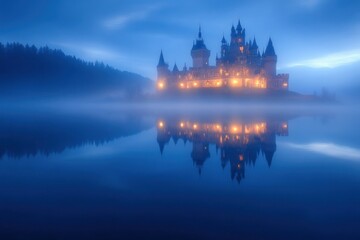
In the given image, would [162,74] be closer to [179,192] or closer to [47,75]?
[47,75]

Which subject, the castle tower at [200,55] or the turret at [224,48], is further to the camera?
the castle tower at [200,55]

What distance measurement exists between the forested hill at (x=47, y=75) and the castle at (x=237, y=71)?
20879 millimetres

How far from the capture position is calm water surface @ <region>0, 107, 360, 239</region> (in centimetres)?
700

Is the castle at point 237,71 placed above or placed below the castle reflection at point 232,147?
above

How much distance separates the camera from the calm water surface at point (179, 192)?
23.0 ft

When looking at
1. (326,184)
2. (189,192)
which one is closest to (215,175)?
(189,192)

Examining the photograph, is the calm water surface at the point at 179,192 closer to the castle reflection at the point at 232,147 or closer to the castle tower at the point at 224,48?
the castle reflection at the point at 232,147

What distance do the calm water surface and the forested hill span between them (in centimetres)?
9945

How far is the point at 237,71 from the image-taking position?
102062mm

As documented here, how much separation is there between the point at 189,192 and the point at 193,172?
2632mm

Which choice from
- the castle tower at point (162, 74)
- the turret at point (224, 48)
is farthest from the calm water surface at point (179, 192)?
the castle tower at point (162, 74)

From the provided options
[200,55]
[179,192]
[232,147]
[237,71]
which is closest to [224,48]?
[200,55]

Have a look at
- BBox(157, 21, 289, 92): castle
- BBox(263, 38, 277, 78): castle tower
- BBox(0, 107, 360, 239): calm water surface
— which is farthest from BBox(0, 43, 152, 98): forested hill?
BBox(0, 107, 360, 239): calm water surface

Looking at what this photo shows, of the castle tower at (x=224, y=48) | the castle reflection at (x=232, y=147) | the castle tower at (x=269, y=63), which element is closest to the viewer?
the castle reflection at (x=232, y=147)
